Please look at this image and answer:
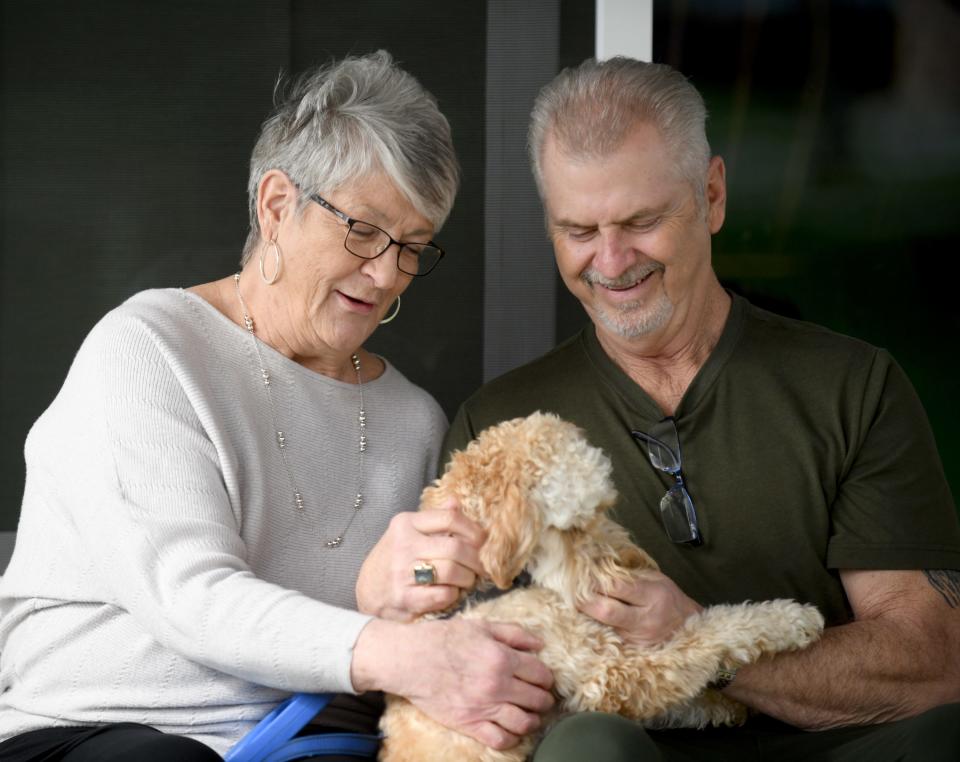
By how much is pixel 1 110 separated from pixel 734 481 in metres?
2.21

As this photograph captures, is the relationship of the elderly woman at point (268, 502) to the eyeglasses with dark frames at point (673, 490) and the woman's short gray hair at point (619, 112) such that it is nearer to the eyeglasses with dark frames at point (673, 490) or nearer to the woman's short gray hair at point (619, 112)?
the woman's short gray hair at point (619, 112)

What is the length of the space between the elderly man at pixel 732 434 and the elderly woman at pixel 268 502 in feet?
1.15

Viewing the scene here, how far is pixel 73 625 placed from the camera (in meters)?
2.23

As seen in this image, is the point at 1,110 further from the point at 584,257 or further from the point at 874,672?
the point at 874,672

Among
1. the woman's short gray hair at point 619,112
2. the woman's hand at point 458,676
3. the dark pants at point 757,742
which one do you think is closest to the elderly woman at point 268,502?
the woman's hand at point 458,676

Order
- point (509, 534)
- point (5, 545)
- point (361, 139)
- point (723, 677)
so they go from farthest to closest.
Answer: point (5, 545)
point (361, 139)
point (723, 677)
point (509, 534)

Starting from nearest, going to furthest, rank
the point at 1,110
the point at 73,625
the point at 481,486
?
the point at 481,486, the point at 73,625, the point at 1,110

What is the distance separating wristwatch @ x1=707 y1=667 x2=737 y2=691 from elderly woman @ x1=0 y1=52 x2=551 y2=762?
365mm

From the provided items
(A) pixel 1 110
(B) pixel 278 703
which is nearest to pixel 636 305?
(B) pixel 278 703

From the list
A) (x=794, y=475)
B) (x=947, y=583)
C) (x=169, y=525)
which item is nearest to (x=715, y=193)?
(x=794, y=475)

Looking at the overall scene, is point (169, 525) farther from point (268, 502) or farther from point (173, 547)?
point (268, 502)

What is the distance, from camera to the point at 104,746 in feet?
6.60

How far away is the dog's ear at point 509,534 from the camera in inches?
77.0

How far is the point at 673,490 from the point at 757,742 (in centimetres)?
55
